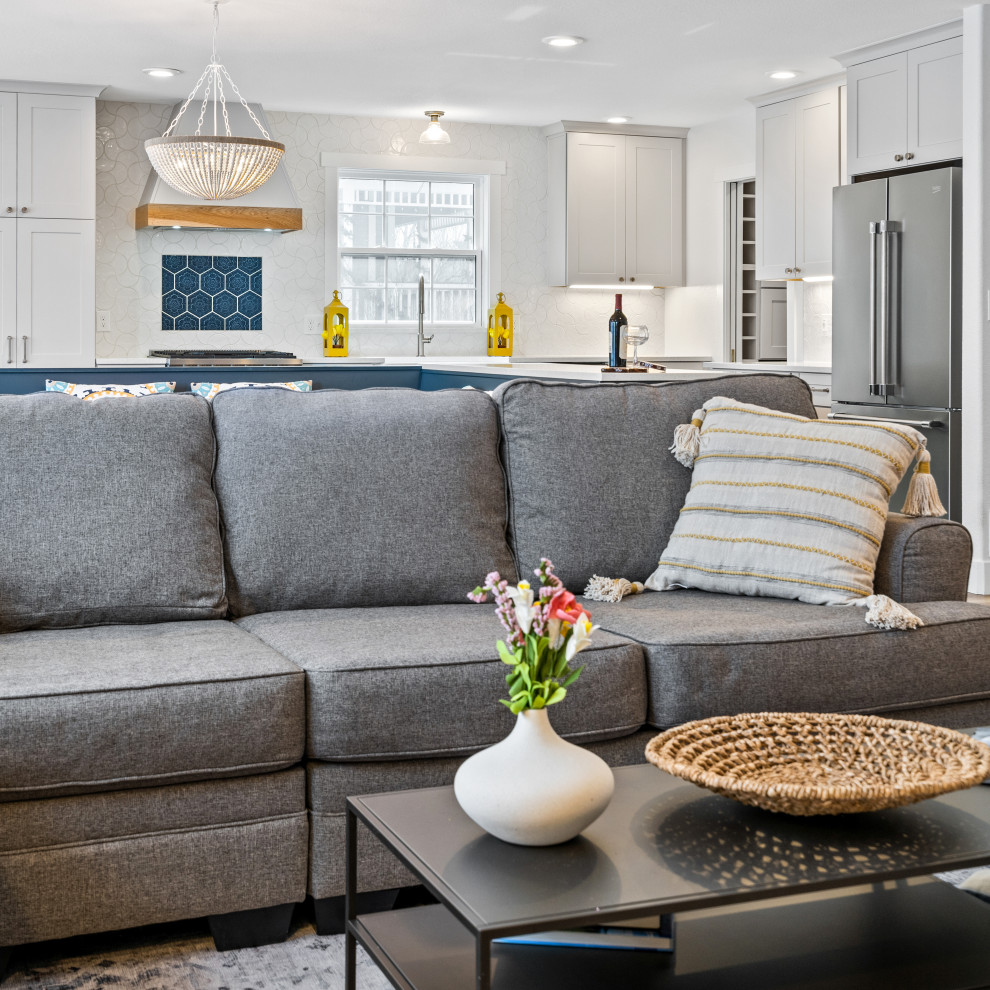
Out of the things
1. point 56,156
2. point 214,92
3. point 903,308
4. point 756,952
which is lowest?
point 756,952

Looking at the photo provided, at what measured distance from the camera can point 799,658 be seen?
2221mm

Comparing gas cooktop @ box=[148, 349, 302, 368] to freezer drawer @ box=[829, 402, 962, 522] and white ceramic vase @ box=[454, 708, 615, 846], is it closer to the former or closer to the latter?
freezer drawer @ box=[829, 402, 962, 522]

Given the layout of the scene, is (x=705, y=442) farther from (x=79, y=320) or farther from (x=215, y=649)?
(x=79, y=320)

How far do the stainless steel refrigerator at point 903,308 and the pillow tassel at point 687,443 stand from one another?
2.88 metres

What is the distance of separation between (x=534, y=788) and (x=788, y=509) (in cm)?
143

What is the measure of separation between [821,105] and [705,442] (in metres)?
4.48

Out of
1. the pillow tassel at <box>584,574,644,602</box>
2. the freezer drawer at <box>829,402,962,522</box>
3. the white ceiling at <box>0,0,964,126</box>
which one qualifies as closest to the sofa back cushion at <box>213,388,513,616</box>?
the pillow tassel at <box>584,574,644,602</box>

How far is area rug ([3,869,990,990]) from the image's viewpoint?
72.0 inches

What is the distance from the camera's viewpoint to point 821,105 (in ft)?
21.5

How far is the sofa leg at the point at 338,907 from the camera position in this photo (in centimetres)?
201

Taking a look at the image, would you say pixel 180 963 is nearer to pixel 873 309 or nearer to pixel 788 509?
pixel 788 509

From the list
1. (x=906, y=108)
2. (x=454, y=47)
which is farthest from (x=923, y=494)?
(x=454, y=47)

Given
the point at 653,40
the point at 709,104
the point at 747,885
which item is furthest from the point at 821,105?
the point at 747,885

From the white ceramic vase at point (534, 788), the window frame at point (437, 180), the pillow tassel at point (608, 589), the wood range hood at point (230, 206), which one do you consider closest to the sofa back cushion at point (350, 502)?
the pillow tassel at point (608, 589)
